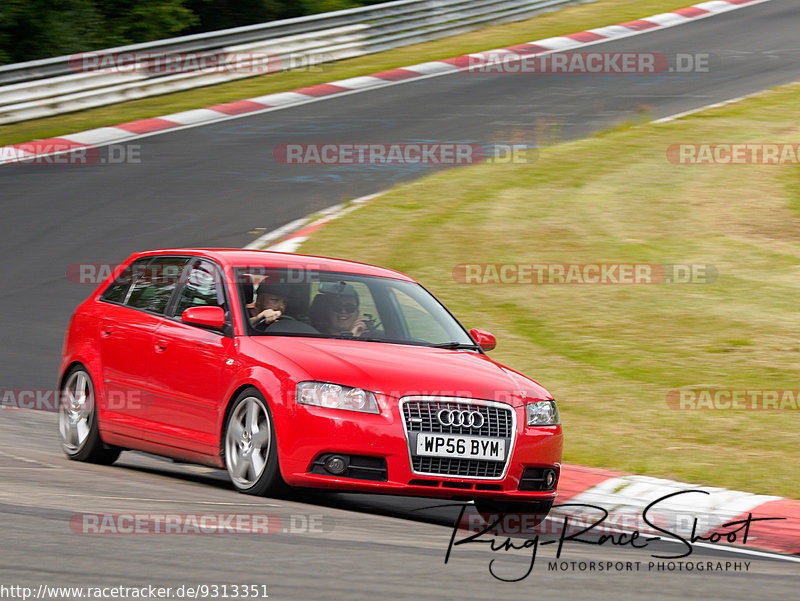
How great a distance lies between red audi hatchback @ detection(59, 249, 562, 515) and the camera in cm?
726

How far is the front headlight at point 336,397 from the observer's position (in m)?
7.25

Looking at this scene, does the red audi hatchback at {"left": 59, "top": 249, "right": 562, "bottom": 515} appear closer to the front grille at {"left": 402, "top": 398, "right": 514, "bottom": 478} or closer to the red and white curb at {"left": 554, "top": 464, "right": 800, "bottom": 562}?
the front grille at {"left": 402, "top": 398, "right": 514, "bottom": 478}

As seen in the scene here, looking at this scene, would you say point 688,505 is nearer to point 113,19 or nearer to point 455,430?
point 455,430

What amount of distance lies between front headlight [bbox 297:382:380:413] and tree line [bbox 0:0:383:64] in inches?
855

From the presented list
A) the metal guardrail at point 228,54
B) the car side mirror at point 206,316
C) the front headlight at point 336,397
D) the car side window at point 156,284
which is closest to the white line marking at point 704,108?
the metal guardrail at point 228,54

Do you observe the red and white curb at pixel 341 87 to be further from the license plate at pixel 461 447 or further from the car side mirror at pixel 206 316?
the license plate at pixel 461 447

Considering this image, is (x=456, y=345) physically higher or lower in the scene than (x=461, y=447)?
higher

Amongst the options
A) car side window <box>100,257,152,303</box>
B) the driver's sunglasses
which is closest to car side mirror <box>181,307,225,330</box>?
the driver's sunglasses

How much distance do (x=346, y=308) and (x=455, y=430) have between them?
137 centimetres

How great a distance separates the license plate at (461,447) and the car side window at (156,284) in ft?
7.72

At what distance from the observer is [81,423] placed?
30.3 ft

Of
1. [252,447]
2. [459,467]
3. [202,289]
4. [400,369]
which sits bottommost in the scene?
[459,467]

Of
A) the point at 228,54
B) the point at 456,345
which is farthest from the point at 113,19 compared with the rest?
the point at 456,345

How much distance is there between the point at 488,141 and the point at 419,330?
1353 centimetres
